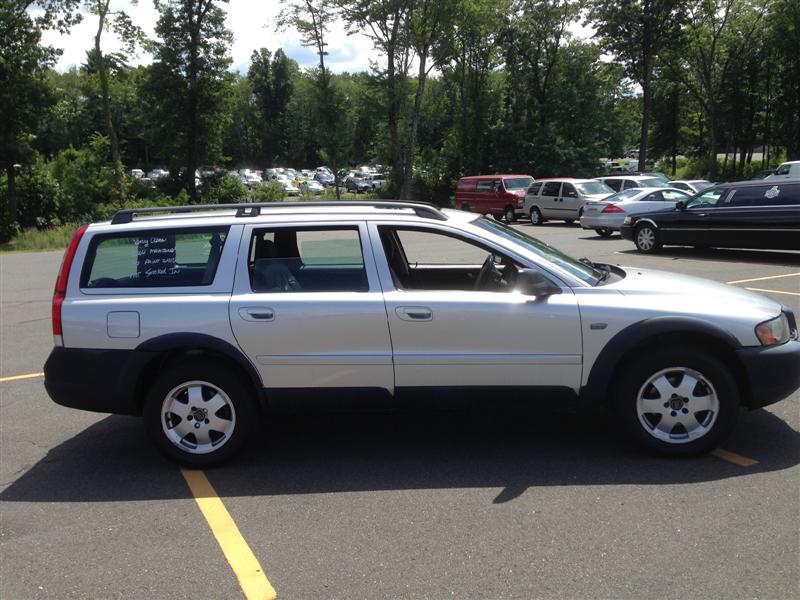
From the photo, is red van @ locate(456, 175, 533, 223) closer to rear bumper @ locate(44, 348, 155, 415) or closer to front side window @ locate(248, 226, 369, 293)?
front side window @ locate(248, 226, 369, 293)

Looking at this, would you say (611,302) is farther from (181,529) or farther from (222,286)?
(181,529)

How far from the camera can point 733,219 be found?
13852 mm

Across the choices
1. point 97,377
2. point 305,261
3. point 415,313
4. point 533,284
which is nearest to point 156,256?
point 97,377

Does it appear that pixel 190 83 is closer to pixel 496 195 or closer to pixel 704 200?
pixel 496 195

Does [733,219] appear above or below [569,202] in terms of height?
above

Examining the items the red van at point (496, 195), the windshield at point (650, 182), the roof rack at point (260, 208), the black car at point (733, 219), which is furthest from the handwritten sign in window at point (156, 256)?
the red van at point (496, 195)

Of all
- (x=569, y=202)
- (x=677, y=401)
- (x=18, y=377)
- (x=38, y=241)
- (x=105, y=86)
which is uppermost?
(x=105, y=86)

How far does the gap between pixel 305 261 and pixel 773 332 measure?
3144 mm

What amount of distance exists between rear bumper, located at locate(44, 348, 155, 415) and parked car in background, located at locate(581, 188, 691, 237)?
17.4 m

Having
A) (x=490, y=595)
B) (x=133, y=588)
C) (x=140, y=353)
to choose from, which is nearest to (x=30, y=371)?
(x=140, y=353)

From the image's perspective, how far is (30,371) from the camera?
7.12 meters

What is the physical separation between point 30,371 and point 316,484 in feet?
14.4

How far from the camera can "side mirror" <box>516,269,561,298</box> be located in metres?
4.25

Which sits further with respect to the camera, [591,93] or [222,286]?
[591,93]
